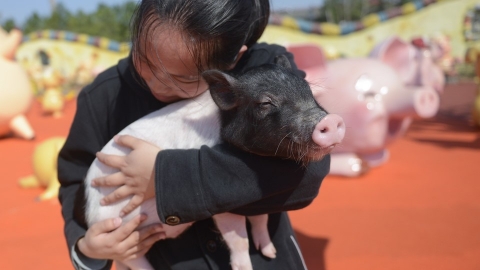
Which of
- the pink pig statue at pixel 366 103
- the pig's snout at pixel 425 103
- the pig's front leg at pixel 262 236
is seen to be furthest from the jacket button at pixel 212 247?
the pig's snout at pixel 425 103

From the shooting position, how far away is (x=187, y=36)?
1.00 m

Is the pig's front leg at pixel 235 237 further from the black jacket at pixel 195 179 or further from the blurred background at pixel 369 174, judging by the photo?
the blurred background at pixel 369 174

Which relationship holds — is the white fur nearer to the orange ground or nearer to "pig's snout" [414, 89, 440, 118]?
the orange ground

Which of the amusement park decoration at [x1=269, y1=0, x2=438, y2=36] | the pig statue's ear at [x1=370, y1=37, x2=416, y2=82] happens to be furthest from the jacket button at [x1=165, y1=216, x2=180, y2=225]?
the amusement park decoration at [x1=269, y1=0, x2=438, y2=36]

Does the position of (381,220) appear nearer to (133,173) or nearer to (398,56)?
(398,56)

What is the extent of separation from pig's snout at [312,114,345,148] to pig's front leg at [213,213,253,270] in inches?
13.0

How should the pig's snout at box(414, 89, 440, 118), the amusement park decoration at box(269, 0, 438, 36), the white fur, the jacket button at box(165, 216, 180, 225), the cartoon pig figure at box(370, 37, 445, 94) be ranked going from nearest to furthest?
the jacket button at box(165, 216, 180, 225)
the white fur
the pig's snout at box(414, 89, 440, 118)
the cartoon pig figure at box(370, 37, 445, 94)
the amusement park decoration at box(269, 0, 438, 36)

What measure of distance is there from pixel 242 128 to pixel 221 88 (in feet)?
0.35

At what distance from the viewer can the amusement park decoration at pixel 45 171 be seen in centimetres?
366

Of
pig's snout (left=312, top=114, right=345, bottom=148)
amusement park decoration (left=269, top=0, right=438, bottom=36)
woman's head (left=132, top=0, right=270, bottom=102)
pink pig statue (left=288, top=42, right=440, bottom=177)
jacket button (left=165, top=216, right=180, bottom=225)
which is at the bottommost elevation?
amusement park decoration (left=269, top=0, right=438, bottom=36)

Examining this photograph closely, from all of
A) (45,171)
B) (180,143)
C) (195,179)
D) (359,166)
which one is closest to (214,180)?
(195,179)

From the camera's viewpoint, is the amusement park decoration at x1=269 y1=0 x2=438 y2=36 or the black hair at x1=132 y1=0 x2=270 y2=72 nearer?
the black hair at x1=132 y1=0 x2=270 y2=72

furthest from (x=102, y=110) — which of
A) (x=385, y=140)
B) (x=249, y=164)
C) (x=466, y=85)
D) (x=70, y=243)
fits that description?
(x=466, y=85)

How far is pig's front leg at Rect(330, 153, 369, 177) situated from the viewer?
3.60m
